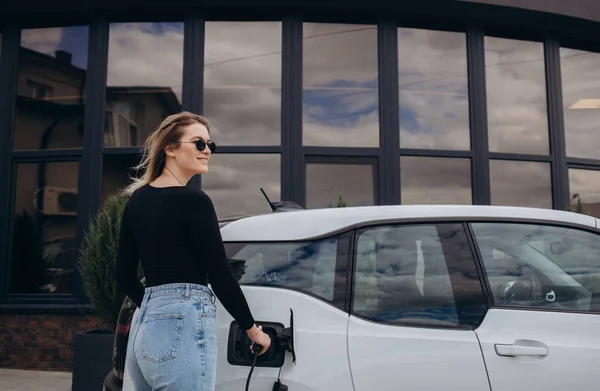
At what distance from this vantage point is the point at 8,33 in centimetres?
814

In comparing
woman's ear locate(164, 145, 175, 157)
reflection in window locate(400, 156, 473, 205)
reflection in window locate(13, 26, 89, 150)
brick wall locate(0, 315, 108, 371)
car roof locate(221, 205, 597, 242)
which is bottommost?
brick wall locate(0, 315, 108, 371)

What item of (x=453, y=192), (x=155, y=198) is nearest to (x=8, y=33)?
(x=453, y=192)

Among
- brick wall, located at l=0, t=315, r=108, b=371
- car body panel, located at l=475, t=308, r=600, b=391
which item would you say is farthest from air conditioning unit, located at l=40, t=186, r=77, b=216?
car body panel, located at l=475, t=308, r=600, b=391

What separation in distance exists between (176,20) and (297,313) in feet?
22.0

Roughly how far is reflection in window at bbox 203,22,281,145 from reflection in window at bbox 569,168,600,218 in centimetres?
462

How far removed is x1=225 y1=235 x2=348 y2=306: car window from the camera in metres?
2.40

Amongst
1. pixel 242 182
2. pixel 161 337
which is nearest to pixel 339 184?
pixel 242 182

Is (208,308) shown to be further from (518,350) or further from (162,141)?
(518,350)

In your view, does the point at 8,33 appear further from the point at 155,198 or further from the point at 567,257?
the point at 567,257

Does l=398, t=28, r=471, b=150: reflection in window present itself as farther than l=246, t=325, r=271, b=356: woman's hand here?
Yes

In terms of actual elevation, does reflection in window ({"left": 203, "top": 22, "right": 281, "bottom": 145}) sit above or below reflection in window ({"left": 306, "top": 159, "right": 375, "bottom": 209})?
above

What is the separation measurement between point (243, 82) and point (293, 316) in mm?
6053

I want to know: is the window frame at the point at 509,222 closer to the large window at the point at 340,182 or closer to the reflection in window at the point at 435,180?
the large window at the point at 340,182

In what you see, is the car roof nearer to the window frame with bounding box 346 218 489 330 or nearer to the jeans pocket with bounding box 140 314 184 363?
the window frame with bounding box 346 218 489 330
